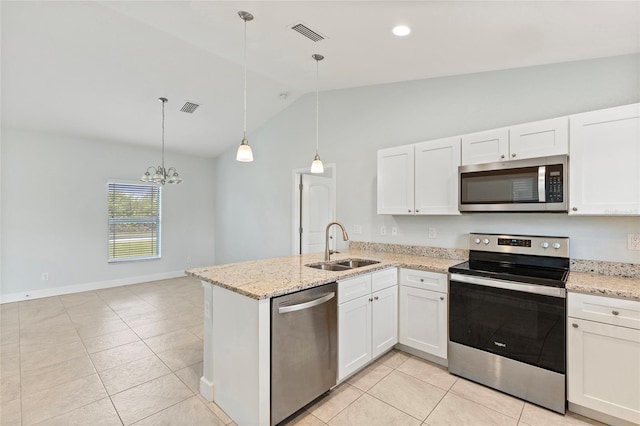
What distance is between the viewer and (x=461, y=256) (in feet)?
9.77

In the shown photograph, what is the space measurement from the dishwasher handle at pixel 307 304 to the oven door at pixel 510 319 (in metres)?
1.11

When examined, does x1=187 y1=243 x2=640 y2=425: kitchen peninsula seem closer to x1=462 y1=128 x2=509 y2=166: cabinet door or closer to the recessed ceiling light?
x1=462 y1=128 x2=509 y2=166: cabinet door

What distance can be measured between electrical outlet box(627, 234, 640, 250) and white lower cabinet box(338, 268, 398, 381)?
1.75 m

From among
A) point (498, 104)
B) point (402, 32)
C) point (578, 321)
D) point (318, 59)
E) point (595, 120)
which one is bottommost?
point (578, 321)

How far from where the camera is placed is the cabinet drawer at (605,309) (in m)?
1.76

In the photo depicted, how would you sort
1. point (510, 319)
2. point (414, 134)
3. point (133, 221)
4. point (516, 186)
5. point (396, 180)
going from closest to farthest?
1. point (510, 319)
2. point (516, 186)
3. point (396, 180)
4. point (414, 134)
5. point (133, 221)

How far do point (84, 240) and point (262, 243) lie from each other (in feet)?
10.2

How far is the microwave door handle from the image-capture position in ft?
7.36

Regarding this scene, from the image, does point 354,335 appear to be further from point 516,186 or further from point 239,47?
point 239,47

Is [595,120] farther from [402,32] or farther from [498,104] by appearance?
[402,32]

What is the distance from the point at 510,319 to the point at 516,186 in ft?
3.47

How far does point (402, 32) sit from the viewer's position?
7.52ft

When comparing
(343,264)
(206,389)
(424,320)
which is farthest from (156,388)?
(424,320)

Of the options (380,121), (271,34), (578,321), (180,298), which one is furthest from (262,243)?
(578,321)
